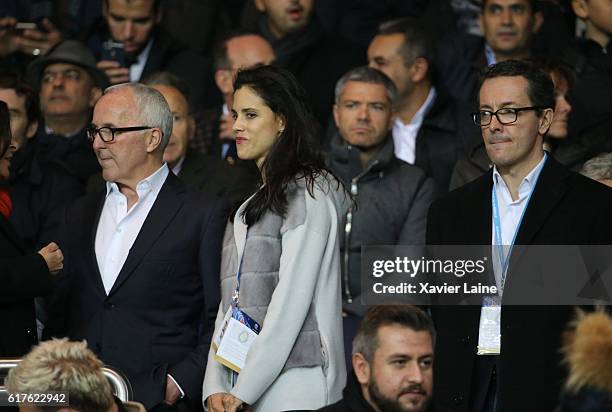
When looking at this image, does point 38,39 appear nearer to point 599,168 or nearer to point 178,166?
point 178,166

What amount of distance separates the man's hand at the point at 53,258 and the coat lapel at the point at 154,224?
0.27m

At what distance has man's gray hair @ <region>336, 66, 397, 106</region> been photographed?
7.80 metres

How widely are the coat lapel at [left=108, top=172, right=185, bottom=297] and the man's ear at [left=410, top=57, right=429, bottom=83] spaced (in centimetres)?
276

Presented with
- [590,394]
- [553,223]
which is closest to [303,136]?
[553,223]

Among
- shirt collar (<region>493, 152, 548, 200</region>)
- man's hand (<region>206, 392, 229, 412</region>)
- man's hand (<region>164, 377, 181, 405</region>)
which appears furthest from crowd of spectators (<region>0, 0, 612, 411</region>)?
man's hand (<region>206, 392, 229, 412</region>)

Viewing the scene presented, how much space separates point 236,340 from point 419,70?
3.52m

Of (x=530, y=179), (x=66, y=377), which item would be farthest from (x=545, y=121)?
(x=66, y=377)

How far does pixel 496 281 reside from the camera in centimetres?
569

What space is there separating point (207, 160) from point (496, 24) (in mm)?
2294

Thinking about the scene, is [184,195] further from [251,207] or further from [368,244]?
[368,244]

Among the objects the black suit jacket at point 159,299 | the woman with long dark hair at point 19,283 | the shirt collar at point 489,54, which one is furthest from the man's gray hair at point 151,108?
the shirt collar at point 489,54

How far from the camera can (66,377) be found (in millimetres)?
4371

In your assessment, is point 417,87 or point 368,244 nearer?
point 368,244

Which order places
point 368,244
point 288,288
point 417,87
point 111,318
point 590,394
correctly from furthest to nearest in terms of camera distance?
point 417,87, point 368,244, point 111,318, point 288,288, point 590,394
